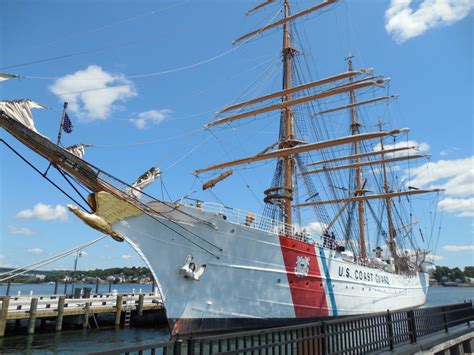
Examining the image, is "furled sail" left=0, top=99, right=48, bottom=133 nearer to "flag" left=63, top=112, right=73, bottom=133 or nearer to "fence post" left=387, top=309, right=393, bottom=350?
"flag" left=63, top=112, right=73, bottom=133

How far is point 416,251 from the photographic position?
1518 inches

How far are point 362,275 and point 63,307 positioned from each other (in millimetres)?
15447

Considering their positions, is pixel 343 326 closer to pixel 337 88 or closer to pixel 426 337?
pixel 426 337

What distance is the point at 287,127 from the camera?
22.1 metres

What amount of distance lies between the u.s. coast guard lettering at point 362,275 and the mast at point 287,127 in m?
3.68

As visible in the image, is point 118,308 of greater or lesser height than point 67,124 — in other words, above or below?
below

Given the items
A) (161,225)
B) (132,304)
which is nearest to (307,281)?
(161,225)

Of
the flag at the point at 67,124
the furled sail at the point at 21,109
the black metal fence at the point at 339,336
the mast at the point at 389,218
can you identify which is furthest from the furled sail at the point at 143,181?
the mast at the point at 389,218

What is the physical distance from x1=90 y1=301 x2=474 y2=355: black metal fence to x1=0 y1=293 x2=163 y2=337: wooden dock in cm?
1386

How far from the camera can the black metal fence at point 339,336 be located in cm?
465

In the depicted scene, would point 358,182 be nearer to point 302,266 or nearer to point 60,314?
point 302,266

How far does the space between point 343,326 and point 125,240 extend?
26.8 feet

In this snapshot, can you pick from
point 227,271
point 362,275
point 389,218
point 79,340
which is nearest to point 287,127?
point 362,275

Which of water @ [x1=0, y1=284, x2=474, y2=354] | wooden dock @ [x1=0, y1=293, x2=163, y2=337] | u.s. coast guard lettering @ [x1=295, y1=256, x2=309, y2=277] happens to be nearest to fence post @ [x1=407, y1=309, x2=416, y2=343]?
u.s. coast guard lettering @ [x1=295, y1=256, x2=309, y2=277]
